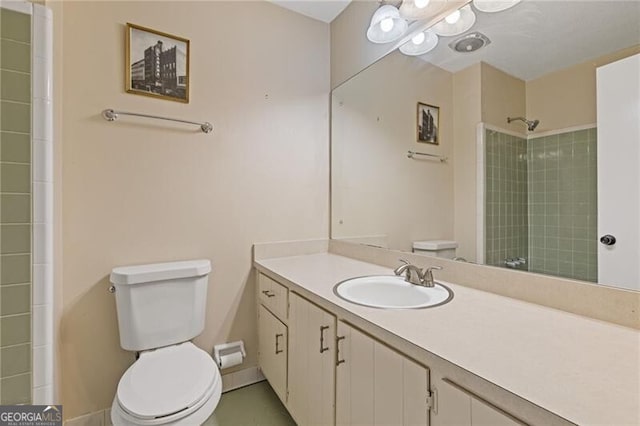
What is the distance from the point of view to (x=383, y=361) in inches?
34.8

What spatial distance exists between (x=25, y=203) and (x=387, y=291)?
60.1 inches

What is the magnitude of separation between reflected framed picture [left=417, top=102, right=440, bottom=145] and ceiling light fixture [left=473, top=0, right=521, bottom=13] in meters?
0.43

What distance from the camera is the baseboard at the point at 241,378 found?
1.79 metres

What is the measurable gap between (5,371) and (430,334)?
1.55m

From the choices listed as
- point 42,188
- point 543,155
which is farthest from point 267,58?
point 543,155

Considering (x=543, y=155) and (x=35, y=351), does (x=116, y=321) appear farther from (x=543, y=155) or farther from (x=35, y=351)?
(x=543, y=155)

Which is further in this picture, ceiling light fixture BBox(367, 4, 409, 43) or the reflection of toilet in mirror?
ceiling light fixture BBox(367, 4, 409, 43)

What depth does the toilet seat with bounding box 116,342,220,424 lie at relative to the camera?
3.31 feet

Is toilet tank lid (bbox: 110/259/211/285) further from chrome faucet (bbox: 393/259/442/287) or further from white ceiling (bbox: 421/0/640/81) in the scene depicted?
white ceiling (bbox: 421/0/640/81)

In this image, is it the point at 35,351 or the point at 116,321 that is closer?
the point at 35,351

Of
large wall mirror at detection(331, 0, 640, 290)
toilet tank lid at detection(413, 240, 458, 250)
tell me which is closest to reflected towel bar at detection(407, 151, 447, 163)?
large wall mirror at detection(331, 0, 640, 290)

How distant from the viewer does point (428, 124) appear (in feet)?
5.12

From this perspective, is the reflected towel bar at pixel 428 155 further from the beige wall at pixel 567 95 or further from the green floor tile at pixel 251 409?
the green floor tile at pixel 251 409

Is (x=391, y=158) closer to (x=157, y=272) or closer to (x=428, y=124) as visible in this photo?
(x=428, y=124)
